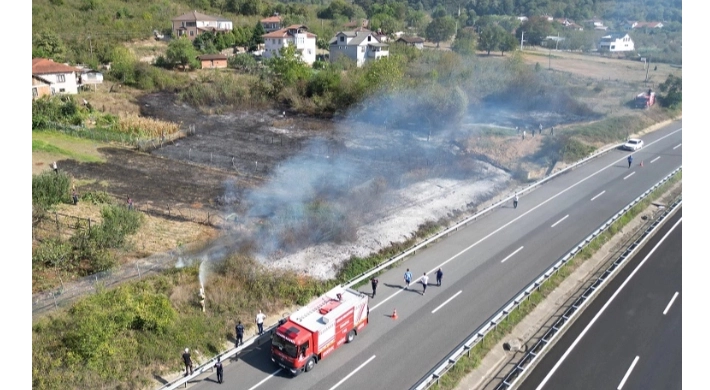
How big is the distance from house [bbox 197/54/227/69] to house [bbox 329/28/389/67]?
16.2 metres

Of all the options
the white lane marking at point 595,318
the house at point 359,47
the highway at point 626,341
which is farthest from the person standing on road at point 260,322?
the house at point 359,47

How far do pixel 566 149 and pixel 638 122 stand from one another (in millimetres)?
14860

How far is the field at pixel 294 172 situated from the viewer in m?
24.1

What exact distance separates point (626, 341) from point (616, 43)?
8923 centimetres

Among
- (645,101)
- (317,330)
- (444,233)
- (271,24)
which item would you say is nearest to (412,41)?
(271,24)

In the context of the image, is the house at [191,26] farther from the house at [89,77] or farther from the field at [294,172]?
the field at [294,172]

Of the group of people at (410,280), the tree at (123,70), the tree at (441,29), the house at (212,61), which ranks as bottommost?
the group of people at (410,280)

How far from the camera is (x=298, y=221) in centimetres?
2383

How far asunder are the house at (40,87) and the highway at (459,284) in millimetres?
43993

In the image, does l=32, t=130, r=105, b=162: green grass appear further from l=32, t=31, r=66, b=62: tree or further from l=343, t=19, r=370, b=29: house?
l=343, t=19, r=370, b=29: house

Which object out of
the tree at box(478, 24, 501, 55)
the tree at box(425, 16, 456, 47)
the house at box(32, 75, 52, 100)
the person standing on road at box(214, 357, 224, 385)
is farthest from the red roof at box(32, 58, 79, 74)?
the tree at box(425, 16, 456, 47)

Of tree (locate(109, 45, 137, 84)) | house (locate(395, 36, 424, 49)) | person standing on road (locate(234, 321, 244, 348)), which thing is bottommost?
person standing on road (locate(234, 321, 244, 348))

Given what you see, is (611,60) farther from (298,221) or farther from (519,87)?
(298,221)

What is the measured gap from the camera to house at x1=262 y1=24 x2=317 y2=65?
2840 inches
